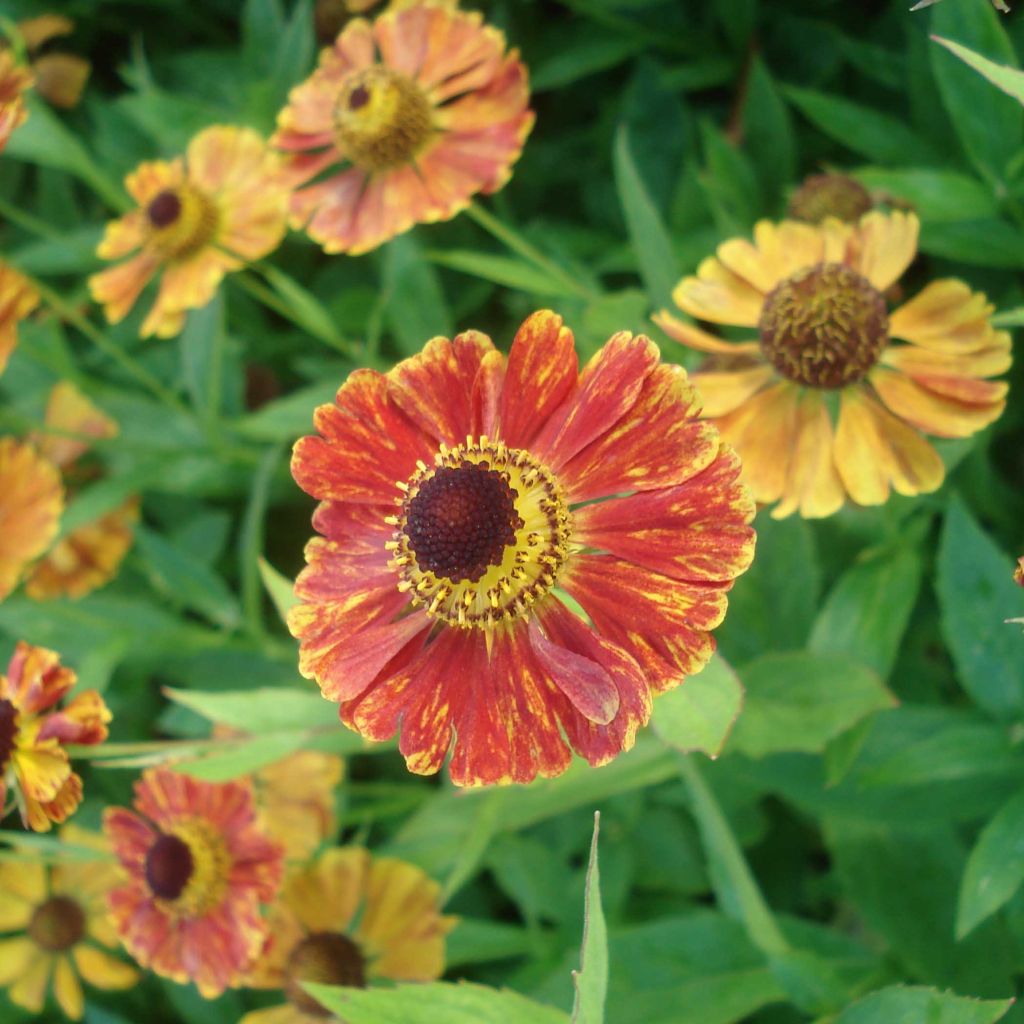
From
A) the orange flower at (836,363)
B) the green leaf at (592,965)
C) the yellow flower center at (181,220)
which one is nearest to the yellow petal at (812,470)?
the orange flower at (836,363)

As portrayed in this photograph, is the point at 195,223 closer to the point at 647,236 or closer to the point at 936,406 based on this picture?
the point at 647,236

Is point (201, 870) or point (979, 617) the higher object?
point (979, 617)

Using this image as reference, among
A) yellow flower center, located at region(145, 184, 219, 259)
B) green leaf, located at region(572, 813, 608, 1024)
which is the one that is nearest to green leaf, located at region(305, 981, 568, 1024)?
green leaf, located at region(572, 813, 608, 1024)

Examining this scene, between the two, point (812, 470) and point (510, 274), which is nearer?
point (812, 470)

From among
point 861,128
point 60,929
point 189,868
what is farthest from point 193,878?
point 861,128

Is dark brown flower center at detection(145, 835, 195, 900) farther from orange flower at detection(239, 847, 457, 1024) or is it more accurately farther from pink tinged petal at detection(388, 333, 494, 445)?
pink tinged petal at detection(388, 333, 494, 445)

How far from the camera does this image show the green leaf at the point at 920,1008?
81cm

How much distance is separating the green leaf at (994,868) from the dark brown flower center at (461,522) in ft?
1.73

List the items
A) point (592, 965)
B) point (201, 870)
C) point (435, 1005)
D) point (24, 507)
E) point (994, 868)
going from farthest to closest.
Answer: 1. point (24, 507)
2. point (201, 870)
3. point (994, 868)
4. point (435, 1005)
5. point (592, 965)

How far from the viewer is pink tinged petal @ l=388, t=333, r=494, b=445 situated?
0.90 metres

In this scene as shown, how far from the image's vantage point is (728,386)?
1123mm

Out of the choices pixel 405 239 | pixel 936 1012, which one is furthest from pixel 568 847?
pixel 405 239

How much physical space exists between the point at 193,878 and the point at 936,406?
3.27 ft

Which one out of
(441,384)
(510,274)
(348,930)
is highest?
(441,384)
